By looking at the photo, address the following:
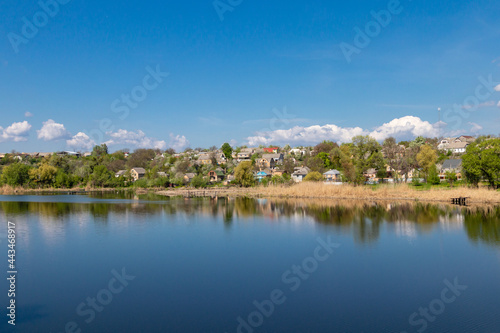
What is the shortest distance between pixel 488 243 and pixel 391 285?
9469 mm

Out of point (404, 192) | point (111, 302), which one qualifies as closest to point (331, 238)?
point (111, 302)

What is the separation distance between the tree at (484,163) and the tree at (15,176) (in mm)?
65236

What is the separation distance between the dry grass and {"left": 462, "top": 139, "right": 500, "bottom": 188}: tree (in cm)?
222

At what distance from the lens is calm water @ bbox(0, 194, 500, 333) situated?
9859 millimetres

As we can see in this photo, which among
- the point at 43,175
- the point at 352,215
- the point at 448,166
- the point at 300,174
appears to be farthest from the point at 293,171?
the point at 43,175

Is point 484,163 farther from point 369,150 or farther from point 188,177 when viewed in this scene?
point 188,177

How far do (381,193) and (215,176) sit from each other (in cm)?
3229

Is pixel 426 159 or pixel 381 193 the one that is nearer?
A: pixel 381 193

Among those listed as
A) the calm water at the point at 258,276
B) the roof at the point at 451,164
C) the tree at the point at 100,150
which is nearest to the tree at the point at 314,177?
the roof at the point at 451,164

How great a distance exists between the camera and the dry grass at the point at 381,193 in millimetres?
33844

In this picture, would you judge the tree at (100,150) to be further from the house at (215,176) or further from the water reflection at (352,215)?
the water reflection at (352,215)

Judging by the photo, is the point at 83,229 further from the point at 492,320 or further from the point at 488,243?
the point at 488,243

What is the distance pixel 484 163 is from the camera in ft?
117

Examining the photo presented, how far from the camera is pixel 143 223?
25.2m
